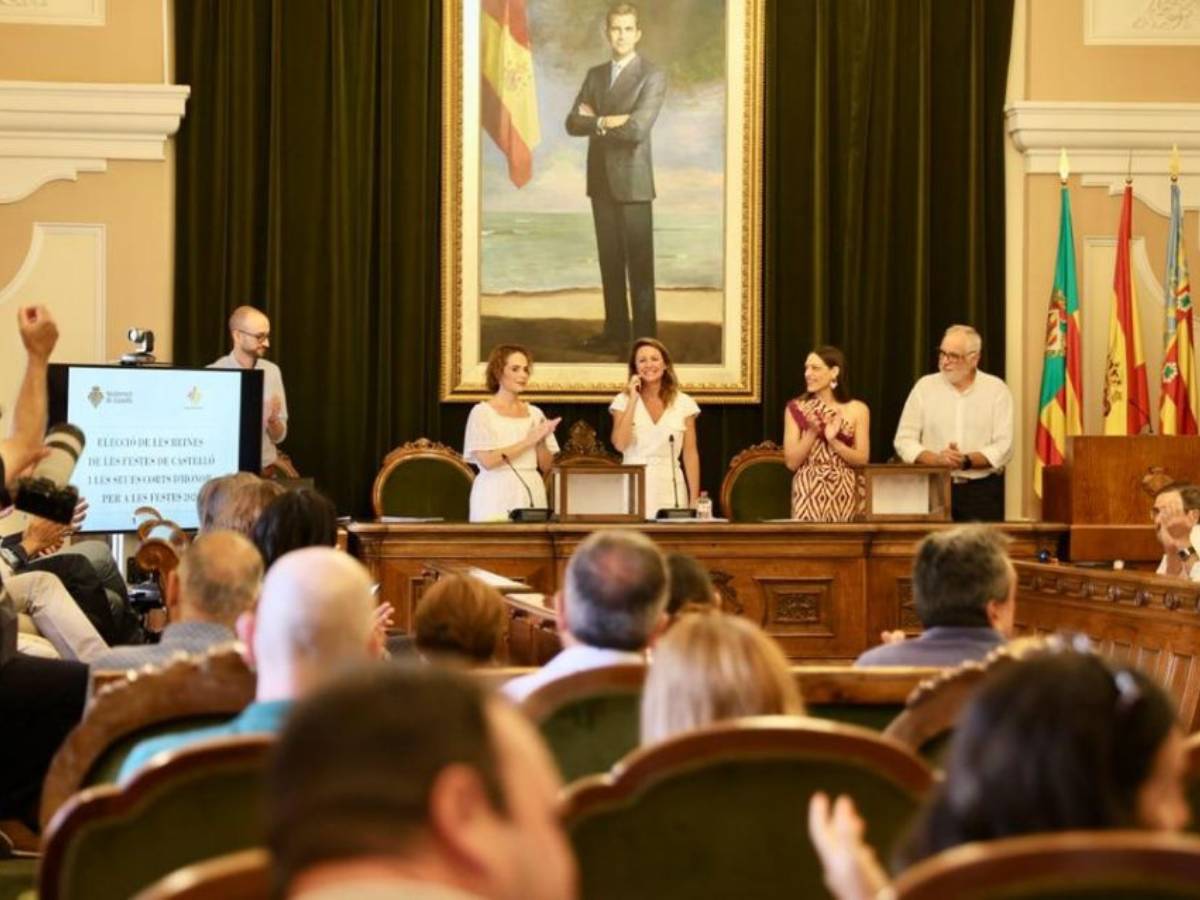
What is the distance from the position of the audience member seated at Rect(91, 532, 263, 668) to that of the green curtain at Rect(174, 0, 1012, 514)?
22.2 feet

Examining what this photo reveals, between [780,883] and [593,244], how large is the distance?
907 centimetres

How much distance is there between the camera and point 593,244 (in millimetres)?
11242

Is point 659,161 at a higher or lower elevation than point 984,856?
higher

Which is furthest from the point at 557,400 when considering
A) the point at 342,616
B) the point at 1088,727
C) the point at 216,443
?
the point at 1088,727

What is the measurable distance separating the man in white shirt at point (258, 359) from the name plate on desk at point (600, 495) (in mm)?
1485

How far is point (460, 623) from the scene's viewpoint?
4.12m

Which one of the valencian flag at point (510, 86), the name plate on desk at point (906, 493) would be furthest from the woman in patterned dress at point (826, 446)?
the valencian flag at point (510, 86)

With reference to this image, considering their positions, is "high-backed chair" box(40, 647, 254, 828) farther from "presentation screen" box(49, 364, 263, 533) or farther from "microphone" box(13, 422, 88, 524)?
"presentation screen" box(49, 364, 263, 533)

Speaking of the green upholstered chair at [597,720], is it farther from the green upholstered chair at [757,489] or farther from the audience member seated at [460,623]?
the green upholstered chair at [757,489]

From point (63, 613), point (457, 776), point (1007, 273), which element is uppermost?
point (1007, 273)

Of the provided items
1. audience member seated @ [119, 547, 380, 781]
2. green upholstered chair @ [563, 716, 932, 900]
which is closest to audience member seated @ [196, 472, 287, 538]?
audience member seated @ [119, 547, 380, 781]

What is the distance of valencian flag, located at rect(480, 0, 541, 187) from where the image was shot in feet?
36.3

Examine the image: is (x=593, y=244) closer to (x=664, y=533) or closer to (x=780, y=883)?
(x=664, y=533)

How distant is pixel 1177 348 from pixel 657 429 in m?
2.92
